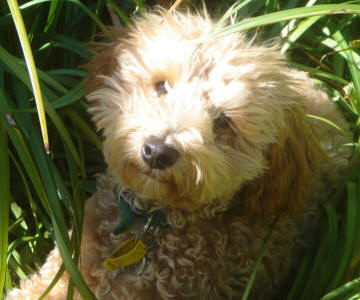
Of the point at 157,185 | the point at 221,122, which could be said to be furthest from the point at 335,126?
the point at 157,185

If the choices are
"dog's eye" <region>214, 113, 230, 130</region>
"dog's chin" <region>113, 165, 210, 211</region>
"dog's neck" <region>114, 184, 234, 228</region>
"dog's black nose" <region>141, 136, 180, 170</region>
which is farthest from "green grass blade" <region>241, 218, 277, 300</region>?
"dog's black nose" <region>141, 136, 180, 170</region>

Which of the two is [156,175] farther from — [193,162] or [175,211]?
[175,211]

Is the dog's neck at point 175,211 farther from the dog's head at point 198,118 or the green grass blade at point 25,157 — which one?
the green grass blade at point 25,157

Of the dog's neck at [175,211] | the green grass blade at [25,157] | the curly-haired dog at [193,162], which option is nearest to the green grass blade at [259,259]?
the curly-haired dog at [193,162]

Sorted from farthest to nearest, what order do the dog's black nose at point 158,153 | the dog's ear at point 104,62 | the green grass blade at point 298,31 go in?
the green grass blade at point 298,31
the dog's ear at point 104,62
the dog's black nose at point 158,153

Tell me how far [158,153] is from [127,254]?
1.66 feet

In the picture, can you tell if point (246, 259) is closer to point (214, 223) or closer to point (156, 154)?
point (214, 223)

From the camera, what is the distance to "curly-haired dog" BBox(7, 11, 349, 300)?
5.84 ft

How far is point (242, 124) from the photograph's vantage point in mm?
1896

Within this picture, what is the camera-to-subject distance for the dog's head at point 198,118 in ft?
5.69

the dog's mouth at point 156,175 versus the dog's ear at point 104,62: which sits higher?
the dog's ear at point 104,62

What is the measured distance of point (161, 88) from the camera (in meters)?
1.98

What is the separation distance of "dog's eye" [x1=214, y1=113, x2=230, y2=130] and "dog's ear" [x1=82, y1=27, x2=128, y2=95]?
511mm

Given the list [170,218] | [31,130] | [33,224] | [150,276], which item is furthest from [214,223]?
[33,224]
